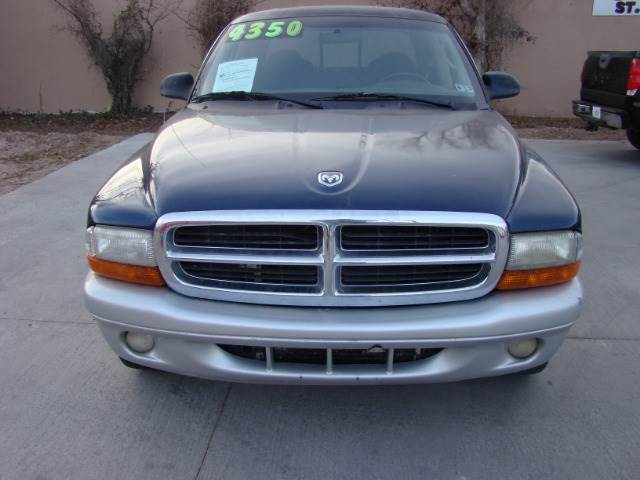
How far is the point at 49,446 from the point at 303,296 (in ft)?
4.24

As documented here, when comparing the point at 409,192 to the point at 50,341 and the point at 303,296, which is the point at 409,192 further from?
the point at 50,341

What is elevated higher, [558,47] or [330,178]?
[558,47]

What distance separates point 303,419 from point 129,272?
3.31ft

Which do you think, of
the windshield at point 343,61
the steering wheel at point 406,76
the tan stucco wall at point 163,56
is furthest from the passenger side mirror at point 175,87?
the tan stucco wall at point 163,56

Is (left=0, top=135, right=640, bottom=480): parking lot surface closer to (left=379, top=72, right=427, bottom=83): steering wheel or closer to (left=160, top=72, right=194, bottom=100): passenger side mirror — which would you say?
(left=160, top=72, right=194, bottom=100): passenger side mirror

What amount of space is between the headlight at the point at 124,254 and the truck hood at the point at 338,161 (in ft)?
0.47

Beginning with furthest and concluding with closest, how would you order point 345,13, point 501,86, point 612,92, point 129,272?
point 612,92
point 501,86
point 345,13
point 129,272

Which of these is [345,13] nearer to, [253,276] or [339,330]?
[253,276]

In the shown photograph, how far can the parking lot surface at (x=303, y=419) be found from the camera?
231 centimetres

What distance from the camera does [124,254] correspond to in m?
2.20

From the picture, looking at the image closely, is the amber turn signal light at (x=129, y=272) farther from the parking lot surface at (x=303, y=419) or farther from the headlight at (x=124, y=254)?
the parking lot surface at (x=303, y=419)

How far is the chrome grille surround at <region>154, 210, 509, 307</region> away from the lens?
2027mm

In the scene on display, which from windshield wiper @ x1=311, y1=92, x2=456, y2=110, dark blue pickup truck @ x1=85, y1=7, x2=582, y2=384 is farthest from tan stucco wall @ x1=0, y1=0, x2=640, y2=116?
dark blue pickup truck @ x1=85, y1=7, x2=582, y2=384

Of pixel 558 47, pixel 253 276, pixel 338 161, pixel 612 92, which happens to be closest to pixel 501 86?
pixel 338 161
